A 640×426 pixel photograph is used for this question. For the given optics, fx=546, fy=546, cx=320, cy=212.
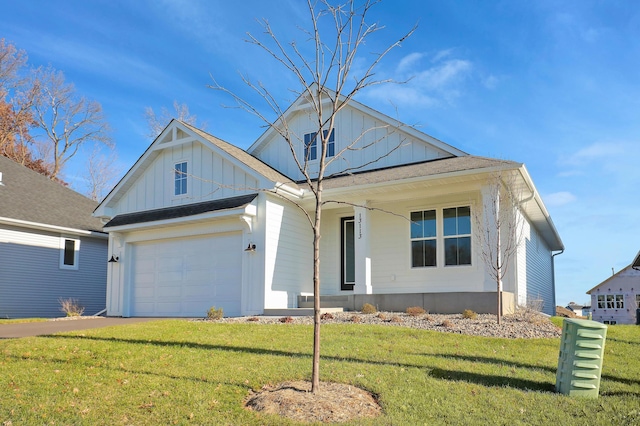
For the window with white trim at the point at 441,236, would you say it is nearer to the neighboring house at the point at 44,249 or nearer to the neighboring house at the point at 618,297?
the neighboring house at the point at 44,249

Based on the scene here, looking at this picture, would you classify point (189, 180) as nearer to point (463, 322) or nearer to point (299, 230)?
point (299, 230)

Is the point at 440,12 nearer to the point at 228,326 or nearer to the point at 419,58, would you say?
the point at 419,58

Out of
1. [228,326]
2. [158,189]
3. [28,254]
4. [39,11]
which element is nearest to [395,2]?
[228,326]

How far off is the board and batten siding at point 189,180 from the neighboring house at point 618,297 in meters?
31.9

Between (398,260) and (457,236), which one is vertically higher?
(457,236)

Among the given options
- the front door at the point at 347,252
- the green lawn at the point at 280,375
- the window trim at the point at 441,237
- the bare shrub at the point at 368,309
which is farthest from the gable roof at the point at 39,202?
the window trim at the point at 441,237

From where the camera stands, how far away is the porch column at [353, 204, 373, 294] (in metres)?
13.9

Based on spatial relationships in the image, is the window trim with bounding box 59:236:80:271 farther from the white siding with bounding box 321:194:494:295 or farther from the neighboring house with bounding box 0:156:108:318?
the white siding with bounding box 321:194:494:295

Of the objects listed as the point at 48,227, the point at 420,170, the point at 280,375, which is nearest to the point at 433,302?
the point at 420,170

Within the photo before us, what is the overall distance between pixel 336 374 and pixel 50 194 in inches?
733

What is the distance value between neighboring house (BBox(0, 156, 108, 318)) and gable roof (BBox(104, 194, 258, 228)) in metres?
3.64

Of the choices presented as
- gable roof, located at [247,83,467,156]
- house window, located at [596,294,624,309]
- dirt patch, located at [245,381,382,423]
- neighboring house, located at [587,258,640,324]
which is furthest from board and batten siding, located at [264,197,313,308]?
house window, located at [596,294,624,309]

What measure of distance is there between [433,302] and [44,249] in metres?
13.8

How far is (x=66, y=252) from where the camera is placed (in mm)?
19969
